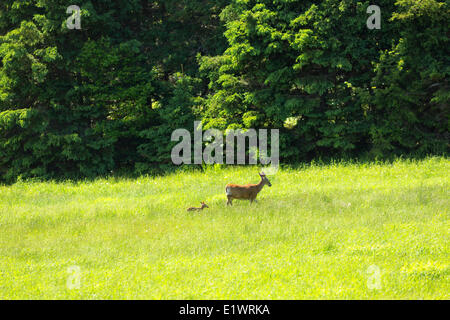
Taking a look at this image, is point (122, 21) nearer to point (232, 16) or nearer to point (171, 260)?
point (232, 16)

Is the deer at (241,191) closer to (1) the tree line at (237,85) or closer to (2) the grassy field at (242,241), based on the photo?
(2) the grassy field at (242,241)

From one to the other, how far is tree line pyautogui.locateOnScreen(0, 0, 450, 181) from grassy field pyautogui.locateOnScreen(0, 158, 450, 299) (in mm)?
3388

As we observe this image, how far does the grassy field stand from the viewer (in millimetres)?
8125

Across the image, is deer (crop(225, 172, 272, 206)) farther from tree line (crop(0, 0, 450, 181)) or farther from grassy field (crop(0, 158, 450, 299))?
tree line (crop(0, 0, 450, 181))

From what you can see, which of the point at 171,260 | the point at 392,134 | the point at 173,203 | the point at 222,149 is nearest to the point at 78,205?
the point at 173,203

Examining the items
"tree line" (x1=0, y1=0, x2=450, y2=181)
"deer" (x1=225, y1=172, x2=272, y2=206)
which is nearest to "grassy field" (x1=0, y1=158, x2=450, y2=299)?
"deer" (x1=225, y1=172, x2=272, y2=206)

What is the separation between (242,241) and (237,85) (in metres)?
10.8

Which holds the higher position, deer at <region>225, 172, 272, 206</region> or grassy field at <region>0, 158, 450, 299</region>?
deer at <region>225, 172, 272, 206</region>

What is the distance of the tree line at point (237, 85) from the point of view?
18391mm

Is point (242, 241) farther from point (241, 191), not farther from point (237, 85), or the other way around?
point (237, 85)

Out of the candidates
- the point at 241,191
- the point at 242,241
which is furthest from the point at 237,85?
the point at 242,241

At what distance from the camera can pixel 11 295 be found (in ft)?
26.7

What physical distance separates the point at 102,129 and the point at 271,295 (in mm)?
14336

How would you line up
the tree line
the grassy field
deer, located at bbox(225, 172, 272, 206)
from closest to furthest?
the grassy field
deer, located at bbox(225, 172, 272, 206)
the tree line
